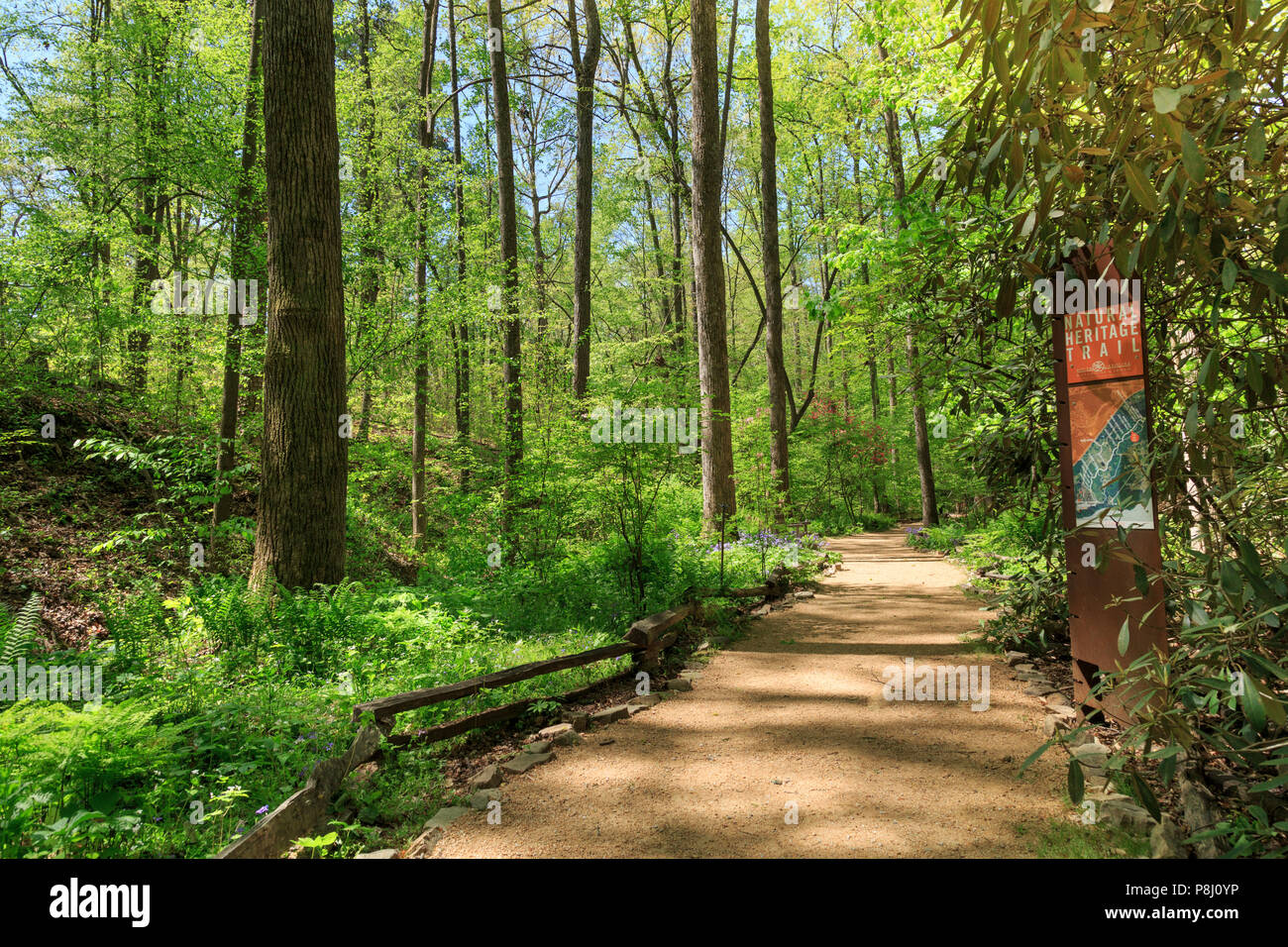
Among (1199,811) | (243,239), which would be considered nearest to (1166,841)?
(1199,811)

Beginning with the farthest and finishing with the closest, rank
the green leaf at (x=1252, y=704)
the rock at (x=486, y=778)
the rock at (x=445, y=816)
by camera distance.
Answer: the rock at (x=486, y=778) < the rock at (x=445, y=816) < the green leaf at (x=1252, y=704)

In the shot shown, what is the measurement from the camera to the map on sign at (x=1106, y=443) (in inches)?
141

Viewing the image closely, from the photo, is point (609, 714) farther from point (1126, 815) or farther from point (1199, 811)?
point (1199, 811)

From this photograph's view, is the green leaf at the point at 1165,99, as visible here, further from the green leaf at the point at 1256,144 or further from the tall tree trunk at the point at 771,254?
the tall tree trunk at the point at 771,254

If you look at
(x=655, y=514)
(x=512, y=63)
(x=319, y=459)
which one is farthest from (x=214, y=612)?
(x=512, y=63)

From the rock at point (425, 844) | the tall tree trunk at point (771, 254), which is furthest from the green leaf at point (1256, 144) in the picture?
the tall tree trunk at point (771, 254)

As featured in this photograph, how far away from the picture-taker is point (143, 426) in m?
11.3

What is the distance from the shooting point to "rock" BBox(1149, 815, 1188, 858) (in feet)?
8.24

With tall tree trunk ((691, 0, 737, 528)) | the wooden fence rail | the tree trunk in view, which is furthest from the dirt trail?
the tree trunk

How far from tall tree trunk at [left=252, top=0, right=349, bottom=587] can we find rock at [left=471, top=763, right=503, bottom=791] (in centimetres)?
357

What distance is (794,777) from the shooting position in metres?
3.57

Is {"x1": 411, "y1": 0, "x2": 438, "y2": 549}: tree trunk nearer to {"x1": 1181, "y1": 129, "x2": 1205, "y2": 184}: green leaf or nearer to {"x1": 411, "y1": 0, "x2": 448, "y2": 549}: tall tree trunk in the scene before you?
{"x1": 411, "y1": 0, "x2": 448, "y2": 549}: tall tree trunk

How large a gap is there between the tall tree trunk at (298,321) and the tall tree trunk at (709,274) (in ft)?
17.1

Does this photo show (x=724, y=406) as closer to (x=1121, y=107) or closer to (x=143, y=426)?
(x=1121, y=107)
